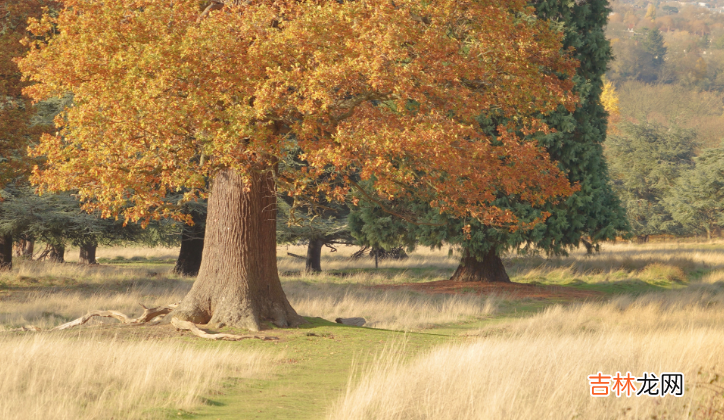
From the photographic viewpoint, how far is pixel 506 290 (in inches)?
835

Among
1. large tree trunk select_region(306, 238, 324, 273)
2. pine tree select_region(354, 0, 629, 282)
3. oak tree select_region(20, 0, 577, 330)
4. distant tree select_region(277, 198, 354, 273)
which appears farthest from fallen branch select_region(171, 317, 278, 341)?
large tree trunk select_region(306, 238, 324, 273)

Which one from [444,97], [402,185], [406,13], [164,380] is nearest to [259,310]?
[402,185]

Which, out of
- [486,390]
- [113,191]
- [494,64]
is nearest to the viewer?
[486,390]

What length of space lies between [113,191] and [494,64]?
255 inches

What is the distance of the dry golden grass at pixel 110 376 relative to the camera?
648cm

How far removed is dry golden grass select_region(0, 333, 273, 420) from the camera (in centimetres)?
648

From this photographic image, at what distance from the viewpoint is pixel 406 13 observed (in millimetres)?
9344

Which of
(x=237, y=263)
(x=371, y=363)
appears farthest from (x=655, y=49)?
(x=371, y=363)

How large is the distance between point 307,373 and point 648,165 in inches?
2247

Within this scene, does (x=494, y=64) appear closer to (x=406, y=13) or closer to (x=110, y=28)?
(x=406, y=13)

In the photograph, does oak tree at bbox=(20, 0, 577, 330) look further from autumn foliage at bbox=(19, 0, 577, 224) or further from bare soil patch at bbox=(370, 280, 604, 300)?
bare soil patch at bbox=(370, 280, 604, 300)

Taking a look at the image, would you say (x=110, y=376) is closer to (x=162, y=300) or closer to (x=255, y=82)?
(x=255, y=82)

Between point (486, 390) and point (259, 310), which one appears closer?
point (486, 390)

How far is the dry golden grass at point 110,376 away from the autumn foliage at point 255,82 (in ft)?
7.95
